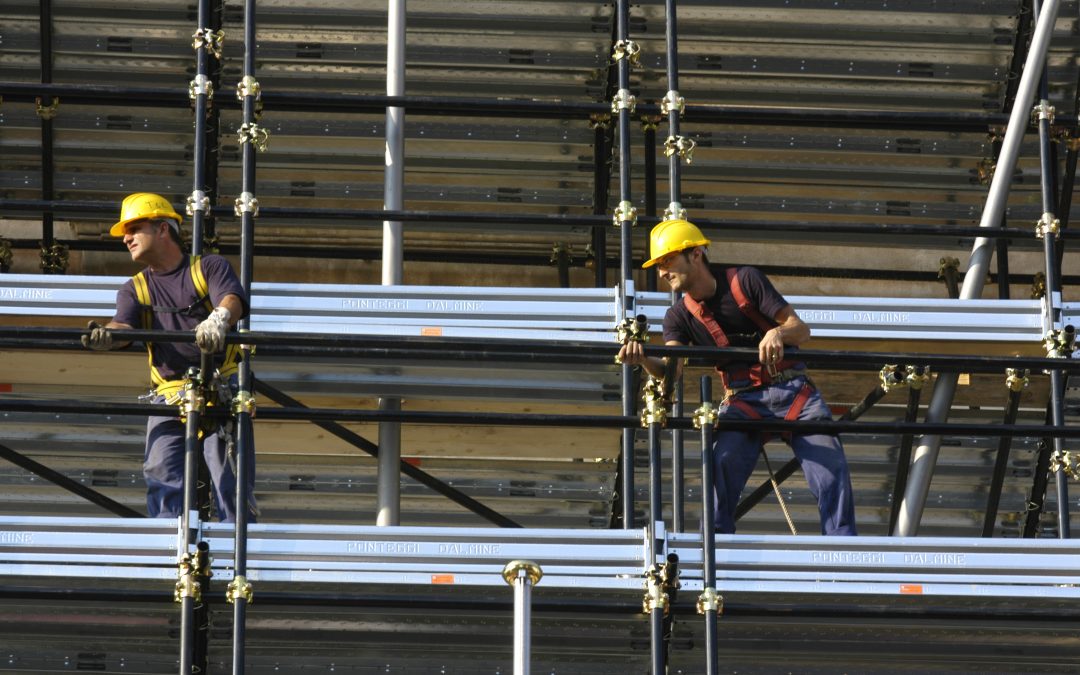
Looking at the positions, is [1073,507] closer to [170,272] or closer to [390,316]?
[390,316]

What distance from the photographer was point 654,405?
9.98m

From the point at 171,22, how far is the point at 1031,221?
211 inches

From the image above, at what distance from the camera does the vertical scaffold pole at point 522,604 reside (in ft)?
28.1

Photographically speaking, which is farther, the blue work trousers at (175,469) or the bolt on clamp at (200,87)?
the bolt on clamp at (200,87)

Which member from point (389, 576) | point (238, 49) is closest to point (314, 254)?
point (238, 49)

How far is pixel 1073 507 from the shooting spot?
12805 mm

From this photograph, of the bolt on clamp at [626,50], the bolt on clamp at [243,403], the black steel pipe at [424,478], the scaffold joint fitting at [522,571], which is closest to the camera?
the scaffold joint fitting at [522,571]

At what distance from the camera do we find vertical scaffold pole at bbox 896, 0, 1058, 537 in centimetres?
1111

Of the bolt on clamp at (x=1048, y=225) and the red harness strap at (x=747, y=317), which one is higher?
the bolt on clamp at (x=1048, y=225)

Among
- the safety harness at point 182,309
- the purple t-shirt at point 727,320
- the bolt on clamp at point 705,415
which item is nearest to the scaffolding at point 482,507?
the bolt on clamp at point 705,415

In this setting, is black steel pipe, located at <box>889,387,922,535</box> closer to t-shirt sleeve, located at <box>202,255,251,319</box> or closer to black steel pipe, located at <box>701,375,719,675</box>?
black steel pipe, located at <box>701,375,719,675</box>

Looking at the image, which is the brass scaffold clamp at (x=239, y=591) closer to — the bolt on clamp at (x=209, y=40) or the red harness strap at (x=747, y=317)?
the red harness strap at (x=747, y=317)

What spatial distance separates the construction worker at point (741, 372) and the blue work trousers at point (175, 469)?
201 centimetres

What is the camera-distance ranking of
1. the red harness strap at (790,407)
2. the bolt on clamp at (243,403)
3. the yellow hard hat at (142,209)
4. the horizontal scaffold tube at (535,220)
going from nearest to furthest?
the bolt on clamp at (243,403), the red harness strap at (790,407), the yellow hard hat at (142,209), the horizontal scaffold tube at (535,220)
